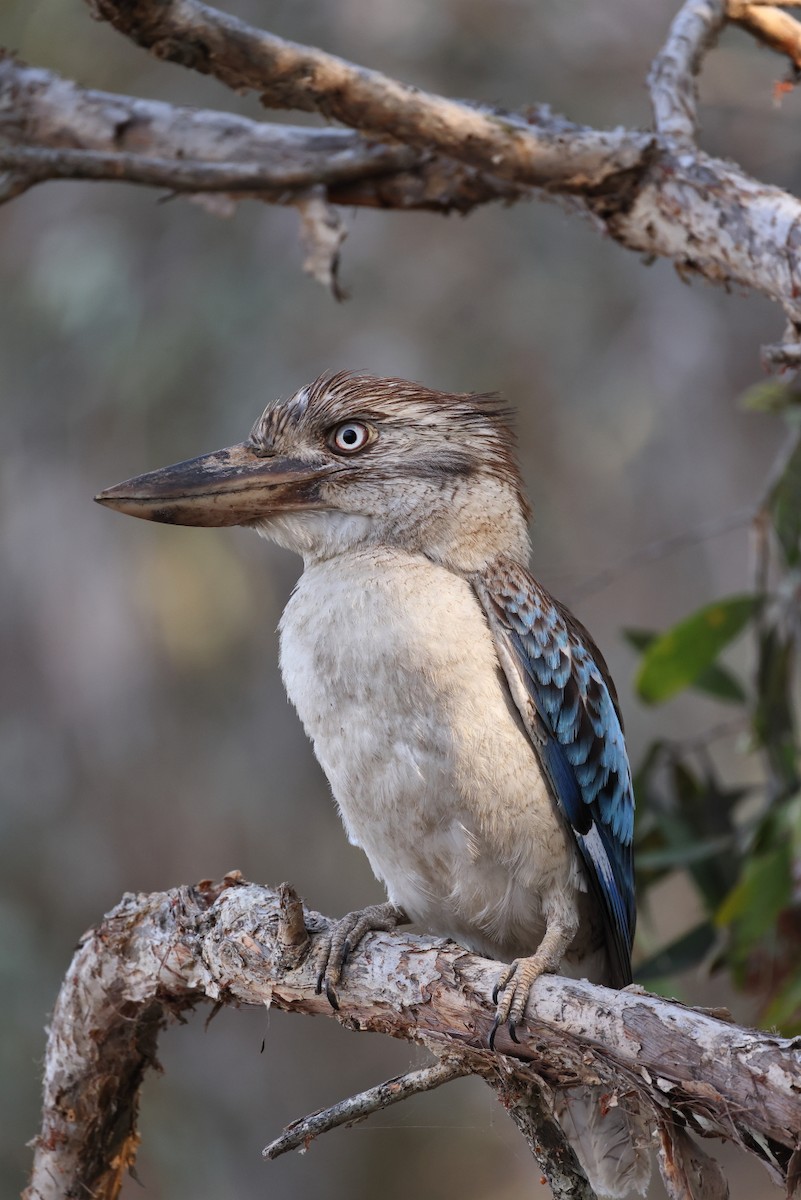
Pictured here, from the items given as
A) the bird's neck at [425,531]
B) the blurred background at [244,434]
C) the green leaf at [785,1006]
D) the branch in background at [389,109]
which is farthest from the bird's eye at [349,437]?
the blurred background at [244,434]

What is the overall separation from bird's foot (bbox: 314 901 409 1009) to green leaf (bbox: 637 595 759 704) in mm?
1362

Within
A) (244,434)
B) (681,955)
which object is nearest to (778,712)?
(681,955)

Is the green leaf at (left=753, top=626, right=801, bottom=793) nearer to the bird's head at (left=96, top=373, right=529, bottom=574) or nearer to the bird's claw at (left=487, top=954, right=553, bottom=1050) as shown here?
the bird's head at (left=96, top=373, right=529, bottom=574)

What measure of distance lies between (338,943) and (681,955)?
160 cm

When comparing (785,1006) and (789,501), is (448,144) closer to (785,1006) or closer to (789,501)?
(789,501)

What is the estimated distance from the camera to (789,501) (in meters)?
3.48

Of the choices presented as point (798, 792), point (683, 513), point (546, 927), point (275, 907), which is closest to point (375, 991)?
point (275, 907)

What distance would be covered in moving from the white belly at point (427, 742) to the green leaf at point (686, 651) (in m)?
1.19

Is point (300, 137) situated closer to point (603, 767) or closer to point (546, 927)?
point (603, 767)

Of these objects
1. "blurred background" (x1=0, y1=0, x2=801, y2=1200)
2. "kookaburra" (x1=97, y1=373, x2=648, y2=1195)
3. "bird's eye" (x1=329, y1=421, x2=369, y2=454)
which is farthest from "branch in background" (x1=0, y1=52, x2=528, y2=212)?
"blurred background" (x1=0, y1=0, x2=801, y2=1200)

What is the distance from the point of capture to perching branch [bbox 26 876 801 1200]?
156 centimetres

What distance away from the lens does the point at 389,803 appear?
2191 millimetres

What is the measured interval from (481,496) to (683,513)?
412 cm

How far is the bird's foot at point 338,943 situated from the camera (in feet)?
6.70
